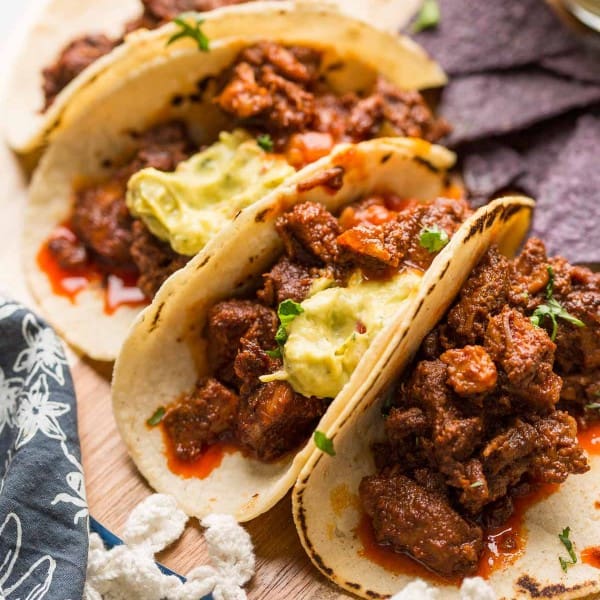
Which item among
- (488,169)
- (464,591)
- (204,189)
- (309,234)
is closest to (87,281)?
(204,189)

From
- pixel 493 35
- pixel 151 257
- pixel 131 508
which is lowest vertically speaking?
pixel 131 508

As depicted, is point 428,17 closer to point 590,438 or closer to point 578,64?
point 578,64

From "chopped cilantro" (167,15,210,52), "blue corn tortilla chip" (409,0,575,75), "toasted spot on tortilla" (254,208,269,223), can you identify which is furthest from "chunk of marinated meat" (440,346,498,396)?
"blue corn tortilla chip" (409,0,575,75)

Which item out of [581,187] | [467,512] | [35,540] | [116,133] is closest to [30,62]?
[116,133]

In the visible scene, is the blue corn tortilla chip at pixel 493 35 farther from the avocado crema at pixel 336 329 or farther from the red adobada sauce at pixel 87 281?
the red adobada sauce at pixel 87 281

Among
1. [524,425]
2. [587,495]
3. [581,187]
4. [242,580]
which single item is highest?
[581,187]

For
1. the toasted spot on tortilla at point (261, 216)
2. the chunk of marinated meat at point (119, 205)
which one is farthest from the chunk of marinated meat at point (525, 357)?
the chunk of marinated meat at point (119, 205)

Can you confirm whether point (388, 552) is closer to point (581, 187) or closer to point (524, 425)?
point (524, 425)
